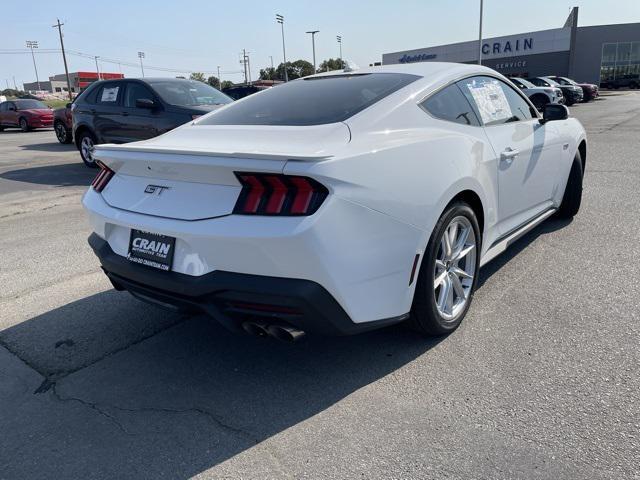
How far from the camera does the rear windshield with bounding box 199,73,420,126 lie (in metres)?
3.02

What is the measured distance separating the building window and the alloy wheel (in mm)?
61791

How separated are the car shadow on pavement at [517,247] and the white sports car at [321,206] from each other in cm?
49

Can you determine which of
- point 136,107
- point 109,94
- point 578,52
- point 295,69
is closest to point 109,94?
point 109,94

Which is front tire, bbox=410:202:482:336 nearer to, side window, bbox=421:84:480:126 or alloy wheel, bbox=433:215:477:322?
alloy wheel, bbox=433:215:477:322

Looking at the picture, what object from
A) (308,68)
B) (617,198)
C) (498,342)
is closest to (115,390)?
(498,342)

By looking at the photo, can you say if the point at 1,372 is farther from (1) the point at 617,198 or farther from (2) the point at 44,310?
(1) the point at 617,198

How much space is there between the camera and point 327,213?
2.27m

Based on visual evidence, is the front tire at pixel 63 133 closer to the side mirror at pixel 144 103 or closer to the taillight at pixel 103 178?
the side mirror at pixel 144 103

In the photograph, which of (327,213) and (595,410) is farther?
(595,410)

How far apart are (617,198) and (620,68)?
59.6 meters

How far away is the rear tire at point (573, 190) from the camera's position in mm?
5238

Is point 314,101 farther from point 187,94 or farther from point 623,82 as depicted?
point 623,82

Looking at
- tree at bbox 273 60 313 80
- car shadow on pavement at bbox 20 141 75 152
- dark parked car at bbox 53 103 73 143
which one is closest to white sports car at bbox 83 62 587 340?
car shadow on pavement at bbox 20 141 75 152

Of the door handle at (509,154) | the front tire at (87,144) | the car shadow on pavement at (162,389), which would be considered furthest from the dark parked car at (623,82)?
the car shadow on pavement at (162,389)
